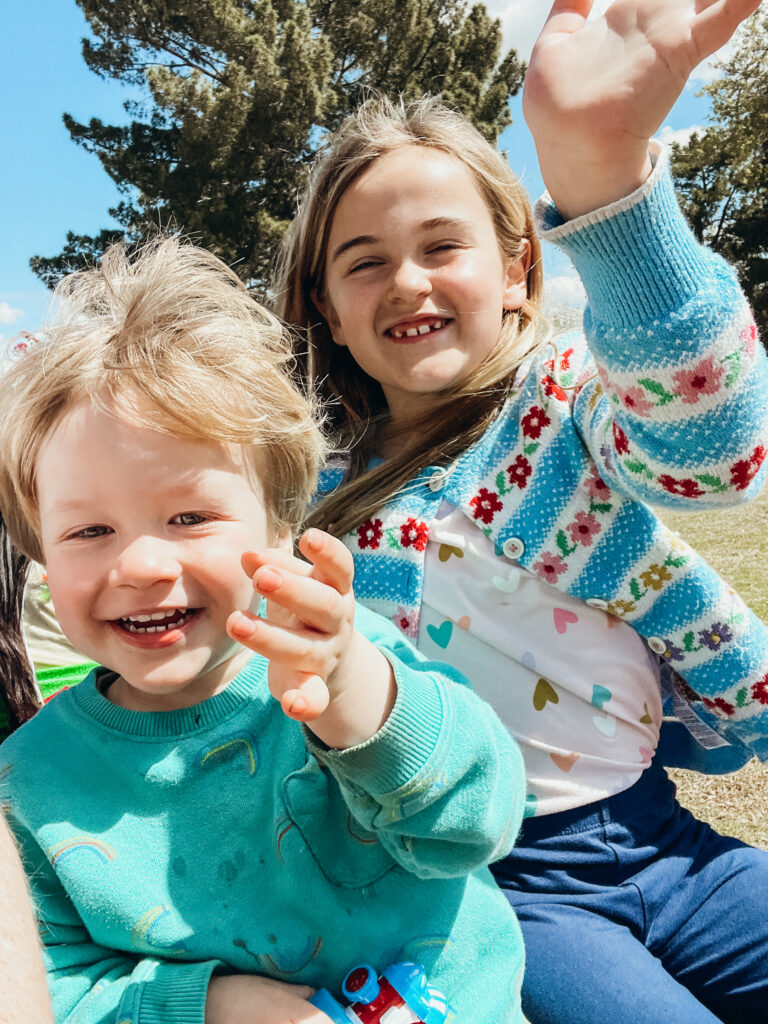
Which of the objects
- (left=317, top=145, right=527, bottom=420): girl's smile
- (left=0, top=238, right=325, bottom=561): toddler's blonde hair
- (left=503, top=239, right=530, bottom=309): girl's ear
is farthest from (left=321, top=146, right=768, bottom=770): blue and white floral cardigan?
(left=0, top=238, right=325, bottom=561): toddler's blonde hair

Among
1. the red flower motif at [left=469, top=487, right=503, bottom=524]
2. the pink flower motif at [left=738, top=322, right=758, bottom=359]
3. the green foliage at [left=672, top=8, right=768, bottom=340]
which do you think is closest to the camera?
the pink flower motif at [left=738, top=322, right=758, bottom=359]

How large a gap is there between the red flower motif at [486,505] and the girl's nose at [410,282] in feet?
1.60

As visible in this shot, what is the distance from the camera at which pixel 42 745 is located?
1482mm

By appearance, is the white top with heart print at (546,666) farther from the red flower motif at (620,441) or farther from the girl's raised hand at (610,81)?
the girl's raised hand at (610,81)

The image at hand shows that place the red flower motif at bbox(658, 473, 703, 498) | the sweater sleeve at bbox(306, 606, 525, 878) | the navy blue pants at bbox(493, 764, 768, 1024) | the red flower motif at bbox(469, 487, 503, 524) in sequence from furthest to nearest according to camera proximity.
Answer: the red flower motif at bbox(469, 487, 503, 524) → the navy blue pants at bbox(493, 764, 768, 1024) → the red flower motif at bbox(658, 473, 703, 498) → the sweater sleeve at bbox(306, 606, 525, 878)

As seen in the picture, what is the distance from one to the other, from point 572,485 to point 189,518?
904 mm

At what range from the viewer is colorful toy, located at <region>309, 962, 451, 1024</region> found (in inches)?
51.8

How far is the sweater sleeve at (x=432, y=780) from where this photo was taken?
1.18 metres

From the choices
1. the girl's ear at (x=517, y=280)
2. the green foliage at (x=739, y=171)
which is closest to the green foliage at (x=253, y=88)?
the green foliage at (x=739, y=171)

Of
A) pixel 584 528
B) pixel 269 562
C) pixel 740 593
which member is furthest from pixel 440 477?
pixel 740 593

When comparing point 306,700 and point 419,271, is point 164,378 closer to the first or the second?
point 306,700

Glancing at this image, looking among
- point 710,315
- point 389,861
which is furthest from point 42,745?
point 710,315

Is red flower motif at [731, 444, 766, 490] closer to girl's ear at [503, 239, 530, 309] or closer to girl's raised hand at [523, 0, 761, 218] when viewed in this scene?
girl's raised hand at [523, 0, 761, 218]

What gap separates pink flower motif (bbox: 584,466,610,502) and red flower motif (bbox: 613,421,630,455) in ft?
0.67
